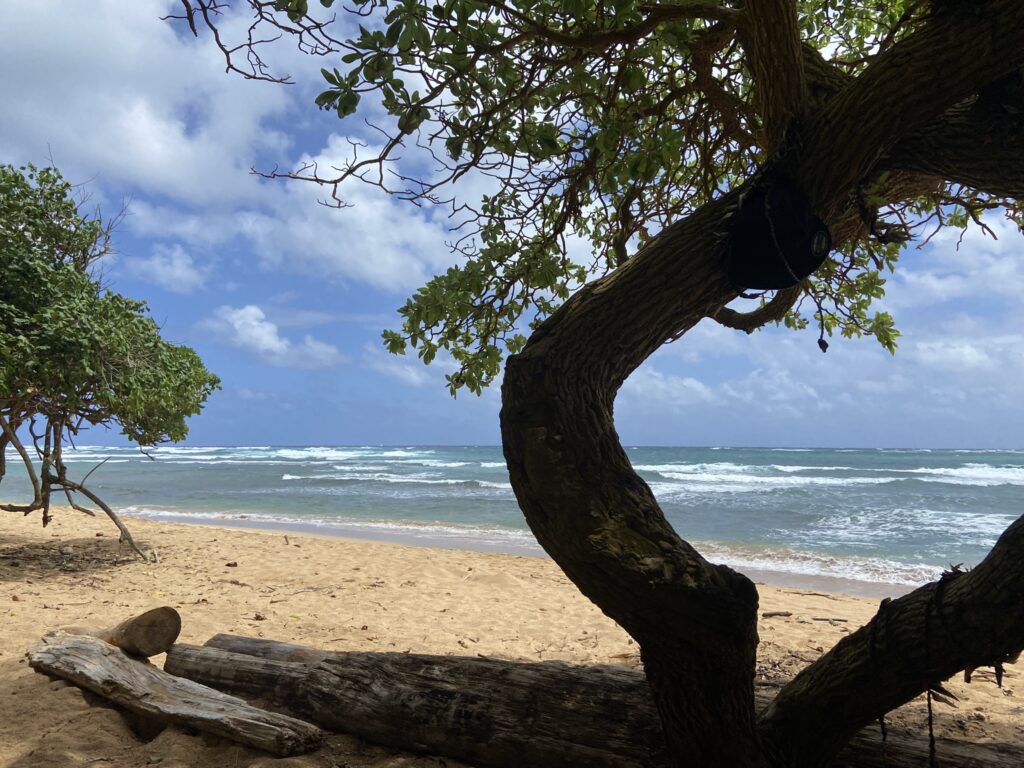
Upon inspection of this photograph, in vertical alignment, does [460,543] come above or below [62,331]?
below

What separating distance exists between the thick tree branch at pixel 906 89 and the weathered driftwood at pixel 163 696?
123 inches

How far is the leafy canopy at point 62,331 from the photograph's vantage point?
6781 millimetres

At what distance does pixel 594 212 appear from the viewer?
5.15 m

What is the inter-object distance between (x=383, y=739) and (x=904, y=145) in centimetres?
334

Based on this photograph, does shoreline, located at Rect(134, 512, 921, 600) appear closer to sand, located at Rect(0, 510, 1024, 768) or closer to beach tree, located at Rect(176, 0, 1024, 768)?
sand, located at Rect(0, 510, 1024, 768)

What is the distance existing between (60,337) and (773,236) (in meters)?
6.97

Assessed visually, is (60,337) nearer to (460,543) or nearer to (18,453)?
(18,453)

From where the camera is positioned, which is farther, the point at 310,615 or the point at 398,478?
the point at 398,478

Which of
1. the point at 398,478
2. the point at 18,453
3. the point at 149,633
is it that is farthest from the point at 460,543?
the point at 398,478

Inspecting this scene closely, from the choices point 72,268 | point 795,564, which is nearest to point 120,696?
point 72,268

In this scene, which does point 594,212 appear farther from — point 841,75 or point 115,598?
point 115,598

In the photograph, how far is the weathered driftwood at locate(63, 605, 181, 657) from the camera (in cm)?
396

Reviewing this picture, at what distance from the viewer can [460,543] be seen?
523 inches

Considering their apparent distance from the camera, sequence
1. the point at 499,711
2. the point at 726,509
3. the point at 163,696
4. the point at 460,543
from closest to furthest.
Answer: the point at 499,711 → the point at 163,696 → the point at 460,543 → the point at 726,509
